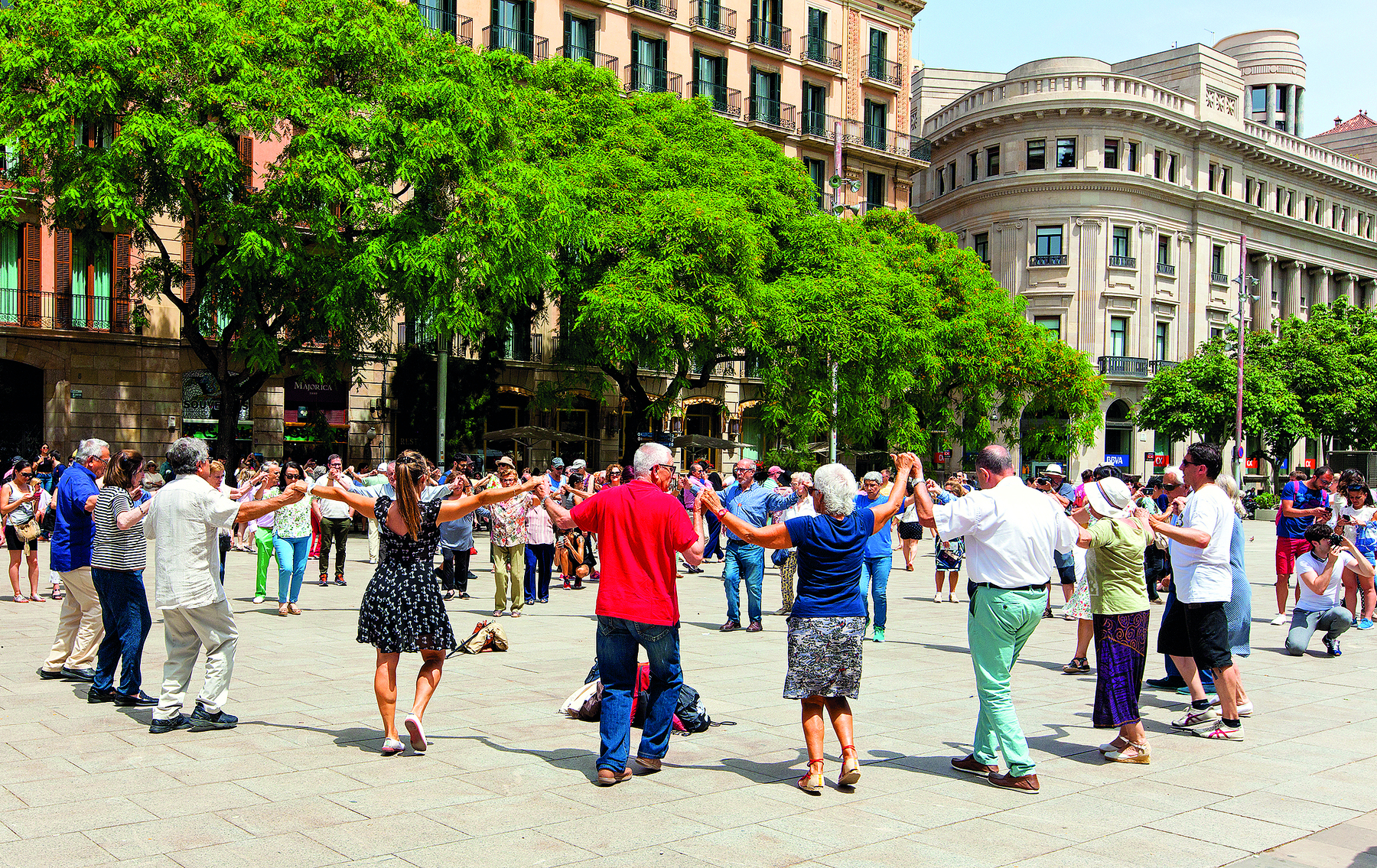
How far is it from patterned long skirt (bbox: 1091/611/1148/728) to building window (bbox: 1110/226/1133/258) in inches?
1930

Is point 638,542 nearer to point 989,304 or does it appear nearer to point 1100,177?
point 989,304

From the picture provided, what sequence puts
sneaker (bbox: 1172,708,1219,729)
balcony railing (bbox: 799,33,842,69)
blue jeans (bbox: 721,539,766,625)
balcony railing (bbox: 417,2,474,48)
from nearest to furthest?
sneaker (bbox: 1172,708,1219,729) → blue jeans (bbox: 721,539,766,625) → balcony railing (bbox: 417,2,474,48) → balcony railing (bbox: 799,33,842,69)

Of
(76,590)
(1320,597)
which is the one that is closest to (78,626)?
(76,590)

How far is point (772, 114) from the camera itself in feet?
144

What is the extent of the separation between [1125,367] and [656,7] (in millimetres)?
27013

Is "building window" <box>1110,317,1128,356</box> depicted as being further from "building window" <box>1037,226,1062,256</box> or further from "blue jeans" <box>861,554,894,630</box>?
"blue jeans" <box>861,554,894,630</box>

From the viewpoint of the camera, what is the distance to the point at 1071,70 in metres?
52.2

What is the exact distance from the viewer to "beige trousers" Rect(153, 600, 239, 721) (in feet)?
23.5

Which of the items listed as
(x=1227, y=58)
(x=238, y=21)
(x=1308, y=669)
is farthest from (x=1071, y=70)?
(x=1308, y=669)

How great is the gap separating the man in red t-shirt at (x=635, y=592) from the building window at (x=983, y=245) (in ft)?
165

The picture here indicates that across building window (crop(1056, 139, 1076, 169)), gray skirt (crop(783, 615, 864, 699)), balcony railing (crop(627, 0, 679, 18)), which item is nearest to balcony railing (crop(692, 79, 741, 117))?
balcony railing (crop(627, 0, 679, 18))

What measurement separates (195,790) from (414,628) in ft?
4.53

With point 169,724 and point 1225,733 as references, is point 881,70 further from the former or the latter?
point 169,724

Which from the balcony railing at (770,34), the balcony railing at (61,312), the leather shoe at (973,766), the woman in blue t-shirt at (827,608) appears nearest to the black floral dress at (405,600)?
the woman in blue t-shirt at (827,608)
